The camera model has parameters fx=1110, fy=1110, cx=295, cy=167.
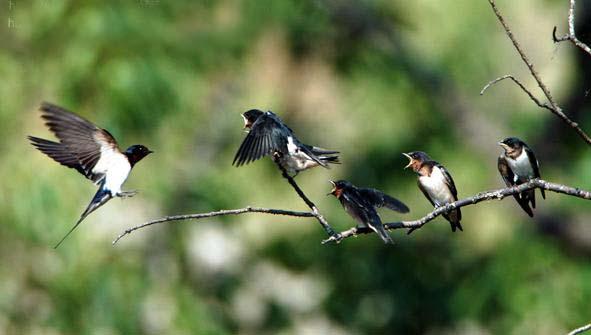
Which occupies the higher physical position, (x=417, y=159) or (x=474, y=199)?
(x=417, y=159)

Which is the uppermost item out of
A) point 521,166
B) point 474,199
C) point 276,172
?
point 276,172

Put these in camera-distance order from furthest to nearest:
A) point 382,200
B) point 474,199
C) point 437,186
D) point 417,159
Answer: point 417,159 < point 437,186 < point 382,200 < point 474,199

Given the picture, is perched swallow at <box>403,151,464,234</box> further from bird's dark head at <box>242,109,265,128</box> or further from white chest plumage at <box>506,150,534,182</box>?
bird's dark head at <box>242,109,265,128</box>

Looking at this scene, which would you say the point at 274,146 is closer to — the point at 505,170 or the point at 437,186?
the point at 505,170

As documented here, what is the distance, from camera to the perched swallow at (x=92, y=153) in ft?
14.9

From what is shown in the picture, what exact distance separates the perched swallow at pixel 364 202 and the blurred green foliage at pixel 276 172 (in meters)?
5.74

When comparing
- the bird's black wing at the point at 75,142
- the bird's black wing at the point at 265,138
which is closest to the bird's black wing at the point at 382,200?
the bird's black wing at the point at 265,138

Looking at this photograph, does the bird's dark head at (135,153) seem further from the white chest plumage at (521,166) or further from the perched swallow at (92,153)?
the white chest plumage at (521,166)

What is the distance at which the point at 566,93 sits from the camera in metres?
14.5

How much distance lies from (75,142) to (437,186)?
2.05 metres

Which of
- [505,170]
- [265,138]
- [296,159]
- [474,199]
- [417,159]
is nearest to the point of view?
[474,199]

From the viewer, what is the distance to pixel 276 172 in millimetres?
13172

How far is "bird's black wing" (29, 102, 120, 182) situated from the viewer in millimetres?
4500

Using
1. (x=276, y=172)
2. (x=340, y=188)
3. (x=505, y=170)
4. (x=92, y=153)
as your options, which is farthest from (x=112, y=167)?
(x=276, y=172)
